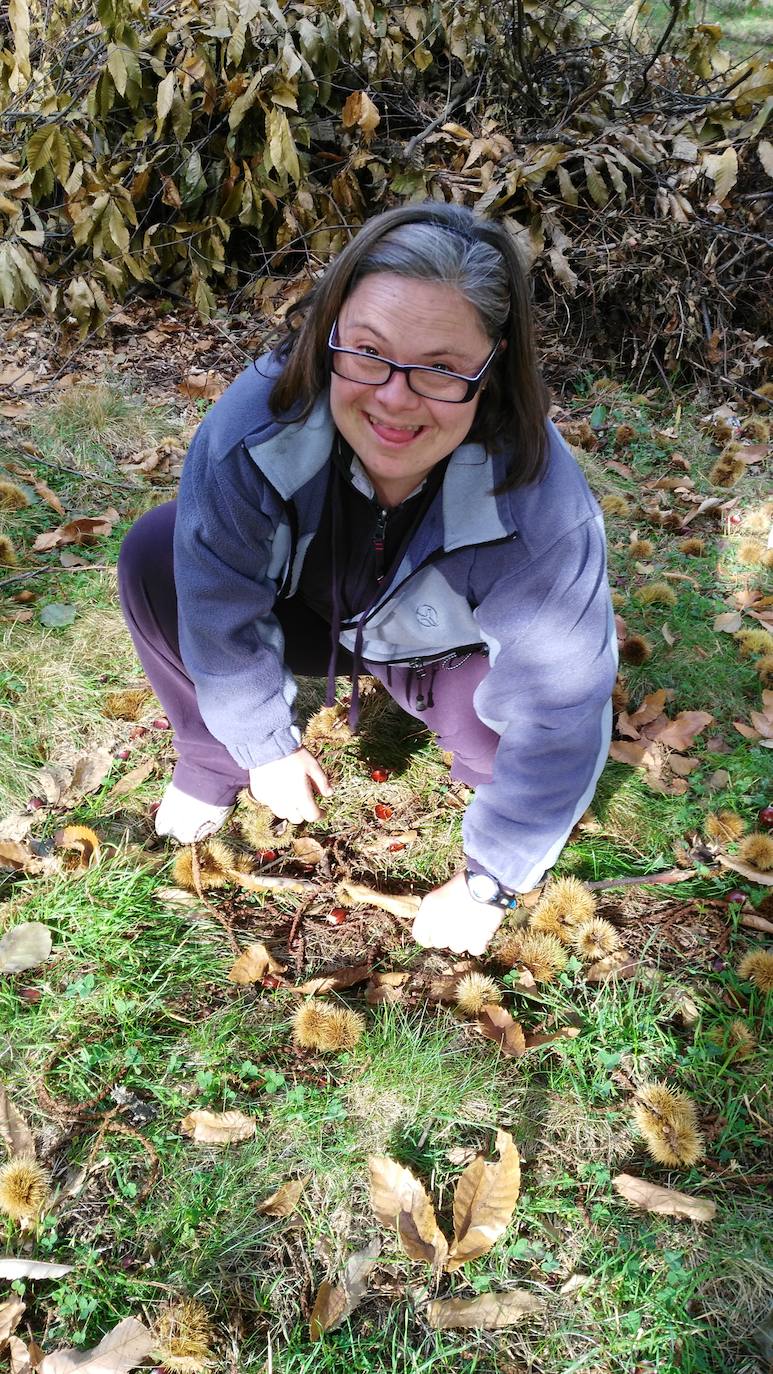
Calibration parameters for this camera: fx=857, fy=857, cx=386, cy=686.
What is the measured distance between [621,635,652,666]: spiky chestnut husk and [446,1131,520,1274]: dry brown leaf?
1446 millimetres

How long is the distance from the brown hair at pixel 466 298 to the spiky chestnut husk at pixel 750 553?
5.65 feet

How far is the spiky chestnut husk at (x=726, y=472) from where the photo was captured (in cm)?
343

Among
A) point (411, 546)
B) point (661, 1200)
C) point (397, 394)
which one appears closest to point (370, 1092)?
point (661, 1200)

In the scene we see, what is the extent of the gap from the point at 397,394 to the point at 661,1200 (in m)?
1.45

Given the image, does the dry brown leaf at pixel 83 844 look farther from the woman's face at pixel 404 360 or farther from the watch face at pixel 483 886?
the woman's face at pixel 404 360

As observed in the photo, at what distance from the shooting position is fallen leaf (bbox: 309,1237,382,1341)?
53.2 inches

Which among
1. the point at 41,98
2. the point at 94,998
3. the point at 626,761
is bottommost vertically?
the point at 94,998

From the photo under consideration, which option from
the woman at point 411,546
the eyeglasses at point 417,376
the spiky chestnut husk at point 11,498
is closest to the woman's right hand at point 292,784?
the woman at point 411,546

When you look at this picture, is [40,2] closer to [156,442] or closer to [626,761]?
[156,442]

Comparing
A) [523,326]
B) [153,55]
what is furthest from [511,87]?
[523,326]

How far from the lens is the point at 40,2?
14.3 feet

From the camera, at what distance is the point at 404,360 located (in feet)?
4.44

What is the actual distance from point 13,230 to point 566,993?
4.29 meters

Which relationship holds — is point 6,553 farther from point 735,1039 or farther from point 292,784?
point 735,1039
